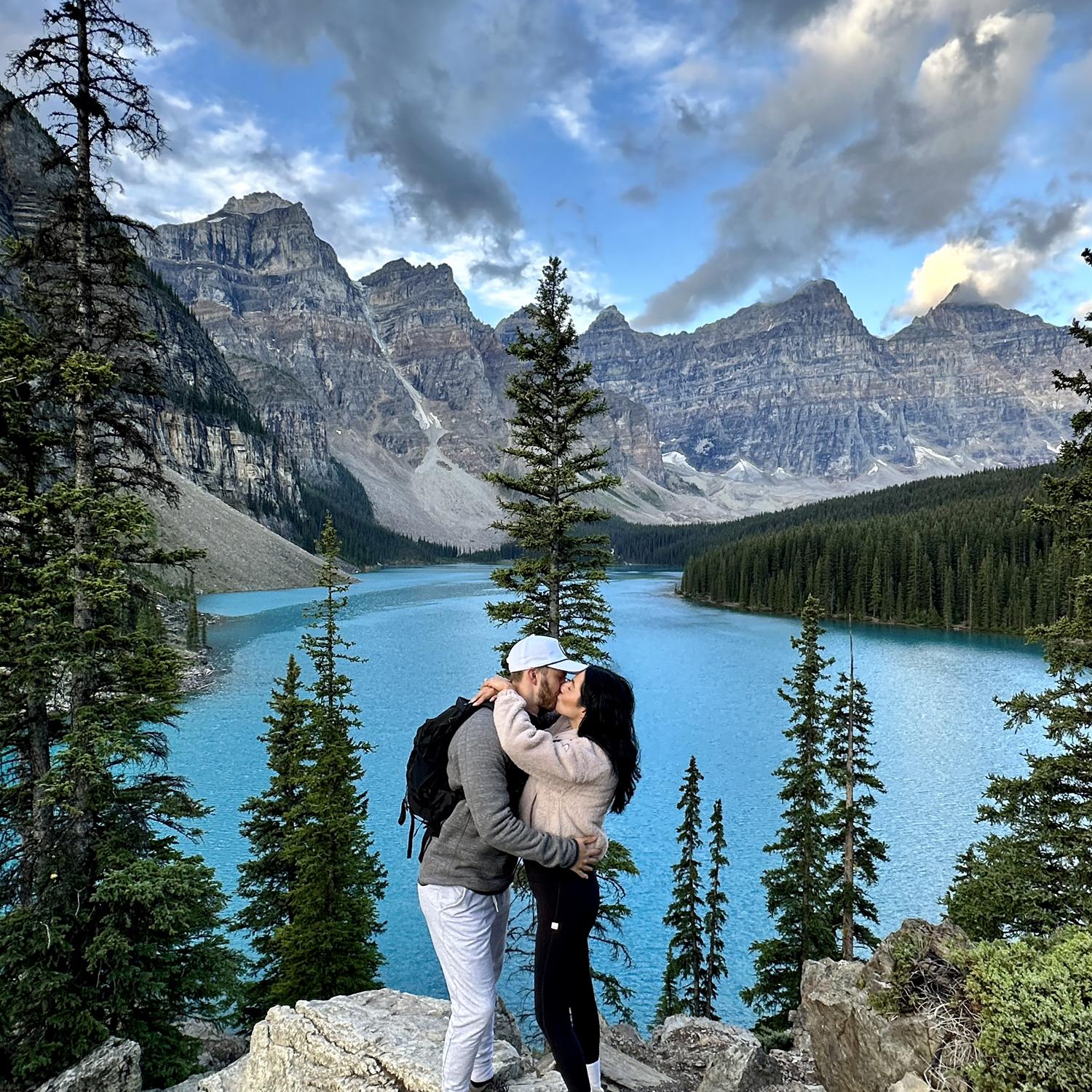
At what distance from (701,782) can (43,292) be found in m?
30.7

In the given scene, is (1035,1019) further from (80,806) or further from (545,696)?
(80,806)

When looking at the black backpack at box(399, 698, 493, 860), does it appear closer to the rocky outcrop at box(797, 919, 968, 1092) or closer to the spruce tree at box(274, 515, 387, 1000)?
the rocky outcrop at box(797, 919, 968, 1092)

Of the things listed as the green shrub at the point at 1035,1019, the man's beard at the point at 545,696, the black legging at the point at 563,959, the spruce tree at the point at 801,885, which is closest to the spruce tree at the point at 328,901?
the spruce tree at the point at 801,885

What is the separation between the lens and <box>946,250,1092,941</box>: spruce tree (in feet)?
32.0

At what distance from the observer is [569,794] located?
411 cm

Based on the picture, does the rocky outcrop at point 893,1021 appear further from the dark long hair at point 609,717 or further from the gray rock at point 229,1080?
the gray rock at point 229,1080

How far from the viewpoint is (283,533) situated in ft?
570

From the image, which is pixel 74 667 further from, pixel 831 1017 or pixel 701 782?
pixel 701 782

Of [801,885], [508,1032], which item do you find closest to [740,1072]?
[508,1032]

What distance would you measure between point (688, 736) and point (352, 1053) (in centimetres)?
3572

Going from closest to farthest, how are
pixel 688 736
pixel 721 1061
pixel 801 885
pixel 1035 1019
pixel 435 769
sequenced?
pixel 1035 1019
pixel 435 769
pixel 721 1061
pixel 801 885
pixel 688 736

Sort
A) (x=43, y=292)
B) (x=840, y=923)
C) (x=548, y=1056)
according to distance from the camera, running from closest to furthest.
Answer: (x=548, y=1056)
(x=43, y=292)
(x=840, y=923)

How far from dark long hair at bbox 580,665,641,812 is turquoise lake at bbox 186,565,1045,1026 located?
16.8 metres

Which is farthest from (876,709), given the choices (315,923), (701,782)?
(315,923)
